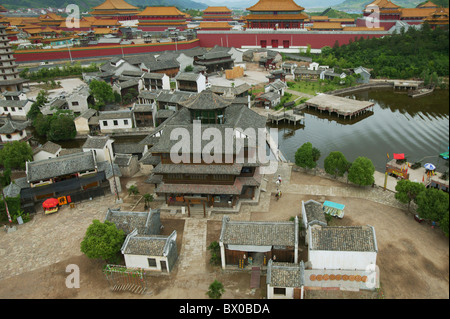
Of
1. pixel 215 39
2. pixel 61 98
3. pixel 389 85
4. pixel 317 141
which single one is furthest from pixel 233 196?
pixel 215 39

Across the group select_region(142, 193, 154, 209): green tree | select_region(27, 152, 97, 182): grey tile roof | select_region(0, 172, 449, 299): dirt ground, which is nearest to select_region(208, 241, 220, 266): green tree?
select_region(0, 172, 449, 299): dirt ground

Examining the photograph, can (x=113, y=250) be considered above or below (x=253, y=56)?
below

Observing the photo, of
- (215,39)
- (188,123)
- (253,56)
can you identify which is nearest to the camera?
(188,123)

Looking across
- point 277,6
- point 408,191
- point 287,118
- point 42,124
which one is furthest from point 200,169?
point 277,6

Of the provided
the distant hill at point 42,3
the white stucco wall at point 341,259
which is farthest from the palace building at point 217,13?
the white stucco wall at point 341,259

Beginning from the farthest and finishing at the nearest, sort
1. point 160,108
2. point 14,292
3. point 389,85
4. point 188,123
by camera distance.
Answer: point 389,85 < point 160,108 < point 188,123 < point 14,292

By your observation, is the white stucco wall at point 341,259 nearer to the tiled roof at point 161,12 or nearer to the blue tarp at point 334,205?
the blue tarp at point 334,205

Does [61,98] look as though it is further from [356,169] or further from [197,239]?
[356,169]
